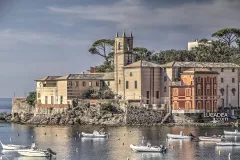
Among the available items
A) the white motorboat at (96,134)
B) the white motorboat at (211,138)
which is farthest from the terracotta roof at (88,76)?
the white motorboat at (211,138)

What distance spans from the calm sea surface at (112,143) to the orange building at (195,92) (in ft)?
20.6

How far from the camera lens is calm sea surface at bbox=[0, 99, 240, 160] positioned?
6806cm

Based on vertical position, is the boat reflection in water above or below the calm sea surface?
below

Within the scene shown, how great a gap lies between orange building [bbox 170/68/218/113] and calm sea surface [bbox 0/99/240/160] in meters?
6.29

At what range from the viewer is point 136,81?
4067 inches

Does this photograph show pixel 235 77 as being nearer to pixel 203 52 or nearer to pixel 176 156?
pixel 203 52

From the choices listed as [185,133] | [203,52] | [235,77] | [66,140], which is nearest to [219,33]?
[203,52]

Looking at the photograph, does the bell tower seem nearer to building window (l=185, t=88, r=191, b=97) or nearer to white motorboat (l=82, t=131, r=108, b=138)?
building window (l=185, t=88, r=191, b=97)

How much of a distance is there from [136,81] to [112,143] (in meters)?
25.4

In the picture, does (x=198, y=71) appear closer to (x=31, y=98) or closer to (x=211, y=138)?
(x=211, y=138)

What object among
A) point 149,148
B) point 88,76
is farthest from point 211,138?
point 88,76

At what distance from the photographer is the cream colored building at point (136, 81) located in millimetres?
103250

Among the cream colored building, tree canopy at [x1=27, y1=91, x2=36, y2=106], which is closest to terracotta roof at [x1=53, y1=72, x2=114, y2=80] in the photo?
the cream colored building

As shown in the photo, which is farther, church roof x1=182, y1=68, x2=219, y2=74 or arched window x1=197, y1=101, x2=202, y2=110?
arched window x1=197, y1=101, x2=202, y2=110
